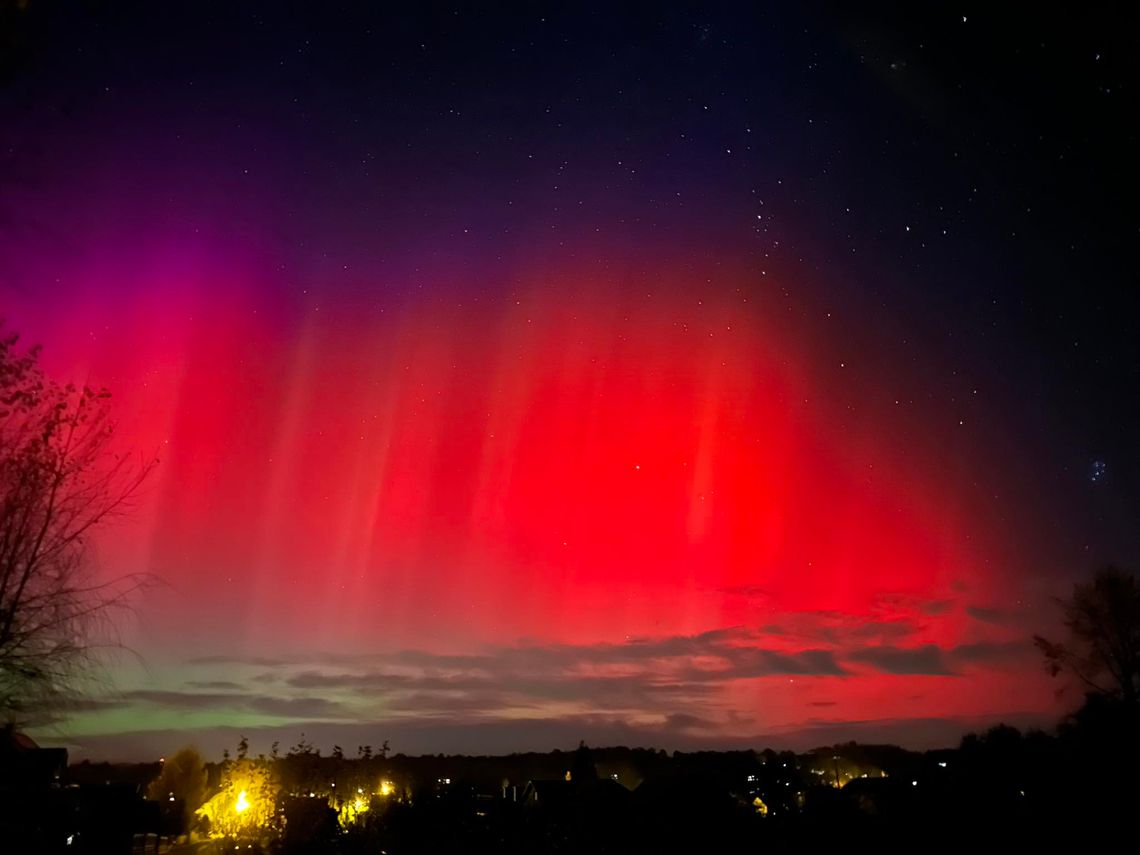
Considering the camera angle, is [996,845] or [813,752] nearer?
[996,845]

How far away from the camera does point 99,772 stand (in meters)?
137

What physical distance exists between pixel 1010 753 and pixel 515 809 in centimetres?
1636

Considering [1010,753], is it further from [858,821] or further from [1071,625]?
[1071,625]

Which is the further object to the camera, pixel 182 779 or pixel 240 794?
pixel 182 779

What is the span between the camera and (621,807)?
1429 cm

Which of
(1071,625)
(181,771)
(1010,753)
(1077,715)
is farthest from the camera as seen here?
(181,771)

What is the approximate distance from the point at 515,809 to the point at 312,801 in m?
4.56

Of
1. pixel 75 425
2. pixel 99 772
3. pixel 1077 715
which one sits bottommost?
pixel 99 772

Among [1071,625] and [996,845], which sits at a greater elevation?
[1071,625]

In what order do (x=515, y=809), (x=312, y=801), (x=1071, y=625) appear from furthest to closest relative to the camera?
(x=1071, y=625), (x=312, y=801), (x=515, y=809)

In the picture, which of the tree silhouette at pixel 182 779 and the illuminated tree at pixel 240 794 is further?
the tree silhouette at pixel 182 779

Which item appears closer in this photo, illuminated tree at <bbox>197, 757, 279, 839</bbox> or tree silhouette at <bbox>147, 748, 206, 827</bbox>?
illuminated tree at <bbox>197, 757, 279, 839</bbox>

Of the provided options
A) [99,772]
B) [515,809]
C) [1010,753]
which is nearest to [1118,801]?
[515,809]

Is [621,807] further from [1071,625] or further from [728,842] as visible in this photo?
[1071,625]
